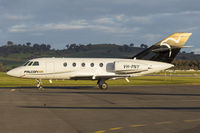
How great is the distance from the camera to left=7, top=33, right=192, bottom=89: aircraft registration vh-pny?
90.5 ft

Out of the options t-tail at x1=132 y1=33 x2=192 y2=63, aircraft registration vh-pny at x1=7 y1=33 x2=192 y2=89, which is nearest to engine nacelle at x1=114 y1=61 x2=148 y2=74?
aircraft registration vh-pny at x1=7 y1=33 x2=192 y2=89

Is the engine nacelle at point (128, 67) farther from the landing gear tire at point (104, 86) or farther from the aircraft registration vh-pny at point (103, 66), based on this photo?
the landing gear tire at point (104, 86)

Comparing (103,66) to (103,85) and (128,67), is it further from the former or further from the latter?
(128,67)

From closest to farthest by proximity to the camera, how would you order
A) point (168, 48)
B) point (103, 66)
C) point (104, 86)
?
point (104, 86), point (103, 66), point (168, 48)

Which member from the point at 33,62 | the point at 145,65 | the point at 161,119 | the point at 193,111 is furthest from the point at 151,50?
the point at 161,119

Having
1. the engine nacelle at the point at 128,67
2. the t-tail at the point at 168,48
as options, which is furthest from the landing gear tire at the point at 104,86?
the t-tail at the point at 168,48

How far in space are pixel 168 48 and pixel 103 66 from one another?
6538mm

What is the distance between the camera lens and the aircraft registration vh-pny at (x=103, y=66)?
90.5 feet

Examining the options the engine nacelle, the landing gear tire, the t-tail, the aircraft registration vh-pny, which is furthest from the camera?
the t-tail

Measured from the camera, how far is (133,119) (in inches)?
455

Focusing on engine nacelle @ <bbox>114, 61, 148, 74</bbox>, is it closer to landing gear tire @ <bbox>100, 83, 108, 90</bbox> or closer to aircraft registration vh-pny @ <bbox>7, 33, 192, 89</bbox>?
aircraft registration vh-pny @ <bbox>7, 33, 192, 89</bbox>

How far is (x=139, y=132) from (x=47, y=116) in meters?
4.53

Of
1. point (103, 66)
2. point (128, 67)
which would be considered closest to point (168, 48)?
point (128, 67)

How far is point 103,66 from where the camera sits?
93.4 feet
